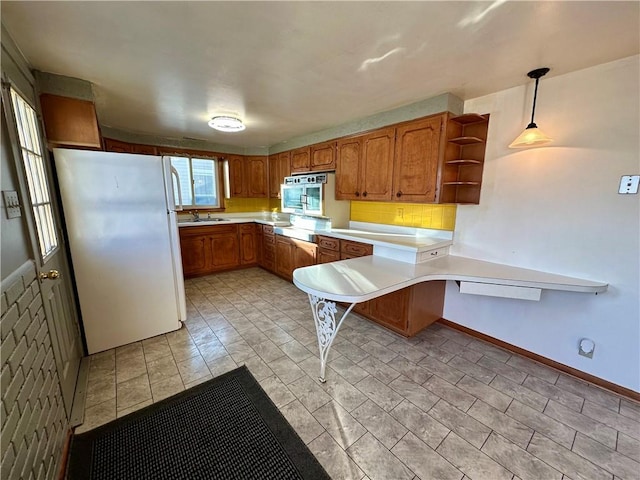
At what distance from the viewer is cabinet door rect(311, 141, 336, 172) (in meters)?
3.55

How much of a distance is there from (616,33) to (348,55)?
1.51 m

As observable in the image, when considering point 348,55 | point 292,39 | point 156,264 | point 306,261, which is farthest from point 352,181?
point 156,264

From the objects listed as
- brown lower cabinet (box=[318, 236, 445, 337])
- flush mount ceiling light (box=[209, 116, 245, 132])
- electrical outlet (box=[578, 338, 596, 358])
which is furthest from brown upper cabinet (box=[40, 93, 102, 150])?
electrical outlet (box=[578, 338, 596, 358])

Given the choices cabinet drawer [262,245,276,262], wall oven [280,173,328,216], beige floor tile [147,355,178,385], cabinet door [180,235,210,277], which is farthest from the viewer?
cabinet drawer [262,245,276,262]

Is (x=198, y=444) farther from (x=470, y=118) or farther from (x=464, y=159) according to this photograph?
(x=470, y=118)

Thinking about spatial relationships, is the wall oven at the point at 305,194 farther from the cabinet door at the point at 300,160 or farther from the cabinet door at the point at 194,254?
the cabinet door at the point at 194,254

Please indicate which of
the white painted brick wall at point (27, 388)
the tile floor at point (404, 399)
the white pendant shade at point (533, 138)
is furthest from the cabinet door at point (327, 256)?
the white painted brick wall at point (27, 388)

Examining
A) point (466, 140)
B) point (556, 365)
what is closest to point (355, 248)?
point (466, 140)

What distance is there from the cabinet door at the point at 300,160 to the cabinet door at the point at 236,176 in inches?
48.6

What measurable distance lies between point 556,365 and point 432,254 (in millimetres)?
1330

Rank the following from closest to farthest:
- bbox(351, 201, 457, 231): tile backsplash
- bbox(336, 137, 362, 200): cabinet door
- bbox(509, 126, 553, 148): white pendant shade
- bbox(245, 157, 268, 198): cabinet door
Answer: bbox(509, 126, 553, 148): white pendant shade, bbox(351, 201, 457, 231): tile backsplash, bbox(336, 137, 362, 200): cabinet door, bbox(245, 157, 268, 198): cabinet door

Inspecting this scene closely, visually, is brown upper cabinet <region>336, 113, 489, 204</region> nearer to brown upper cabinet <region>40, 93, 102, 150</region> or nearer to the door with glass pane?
brown upper cabinet <region>40, 93, 102, 150</region>

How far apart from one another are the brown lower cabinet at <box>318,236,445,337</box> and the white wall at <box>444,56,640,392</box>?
482 millimetres

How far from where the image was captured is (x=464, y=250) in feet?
8.80
